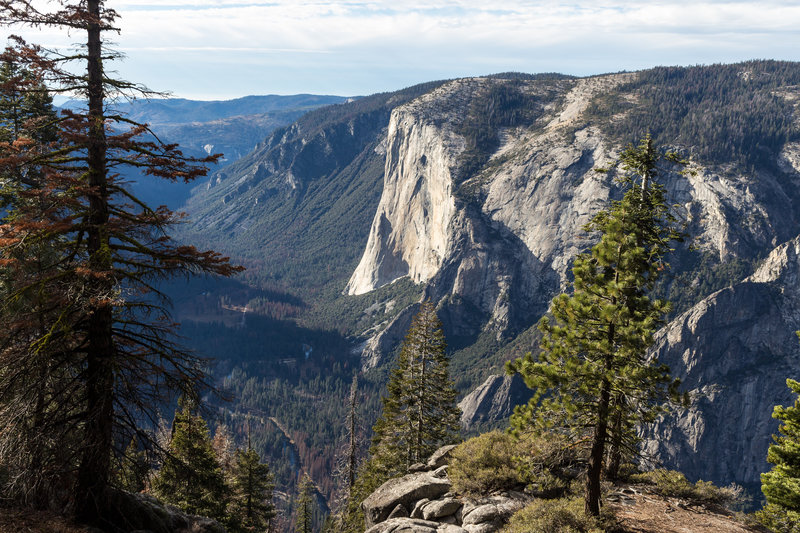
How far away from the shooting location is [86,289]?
1064cm

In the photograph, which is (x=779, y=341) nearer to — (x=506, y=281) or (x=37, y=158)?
(x=506, y=281)

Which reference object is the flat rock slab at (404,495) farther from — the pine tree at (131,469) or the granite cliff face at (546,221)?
the granite cliff face at (546,221)

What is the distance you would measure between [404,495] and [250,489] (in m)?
21.9

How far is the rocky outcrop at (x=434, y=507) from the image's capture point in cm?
1680

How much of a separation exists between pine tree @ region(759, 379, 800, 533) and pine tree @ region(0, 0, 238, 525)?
18.1 m

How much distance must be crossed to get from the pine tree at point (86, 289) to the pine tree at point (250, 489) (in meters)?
26.3

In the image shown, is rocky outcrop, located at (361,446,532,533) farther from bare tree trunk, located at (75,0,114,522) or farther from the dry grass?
bare tree trunk, located at (75,0,114,522)

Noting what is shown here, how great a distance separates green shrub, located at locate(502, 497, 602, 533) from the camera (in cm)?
1383

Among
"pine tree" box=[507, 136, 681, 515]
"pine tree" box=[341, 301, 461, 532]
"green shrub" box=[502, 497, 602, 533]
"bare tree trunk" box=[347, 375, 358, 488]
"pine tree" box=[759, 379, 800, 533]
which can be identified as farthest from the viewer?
"bare tree trunk" box=[347, 375, 358, 488]

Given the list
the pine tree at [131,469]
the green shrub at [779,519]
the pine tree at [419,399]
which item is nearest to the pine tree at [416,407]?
the pine tree at [419,399]

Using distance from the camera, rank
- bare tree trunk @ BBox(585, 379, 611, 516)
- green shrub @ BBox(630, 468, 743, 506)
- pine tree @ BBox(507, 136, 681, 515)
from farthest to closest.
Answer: green shrub @ BBox(630, 468, 743, 506), bare tree trunk @ BBox(585, 379, 611, 516), pine tree @ BBox(507, 136, 681, 515)

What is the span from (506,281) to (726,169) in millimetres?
88323

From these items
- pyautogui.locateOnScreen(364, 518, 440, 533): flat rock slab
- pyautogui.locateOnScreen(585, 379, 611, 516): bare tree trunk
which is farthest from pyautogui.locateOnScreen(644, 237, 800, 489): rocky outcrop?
pyautogui.locateOnScreen(585, 379, 611, 516): bare tree trunk

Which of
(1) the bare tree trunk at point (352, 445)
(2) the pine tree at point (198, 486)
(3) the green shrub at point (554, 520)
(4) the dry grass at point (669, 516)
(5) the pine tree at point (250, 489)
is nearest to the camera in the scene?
(3) the green shrub at point (554, 520)
